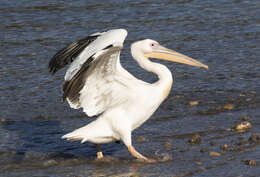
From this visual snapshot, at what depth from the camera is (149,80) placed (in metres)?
8.14

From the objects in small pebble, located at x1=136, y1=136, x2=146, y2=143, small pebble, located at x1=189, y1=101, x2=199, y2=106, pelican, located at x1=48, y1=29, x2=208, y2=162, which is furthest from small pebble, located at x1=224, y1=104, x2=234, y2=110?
pelican, located at x1=48, y1=29, x2=208, y2=162

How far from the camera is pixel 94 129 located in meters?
5.86

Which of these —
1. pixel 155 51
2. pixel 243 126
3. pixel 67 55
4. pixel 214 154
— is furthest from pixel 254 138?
pixel 67 55

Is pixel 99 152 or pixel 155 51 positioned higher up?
pixel 155 51

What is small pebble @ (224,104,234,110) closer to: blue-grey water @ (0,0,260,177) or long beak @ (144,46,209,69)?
blue-grey water @ (0,0,260,177)

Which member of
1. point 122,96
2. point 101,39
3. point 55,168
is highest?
point 101,39

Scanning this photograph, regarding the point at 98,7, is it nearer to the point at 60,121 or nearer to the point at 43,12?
the point at 43,12

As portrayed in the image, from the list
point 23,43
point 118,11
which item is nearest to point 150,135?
point 23,43

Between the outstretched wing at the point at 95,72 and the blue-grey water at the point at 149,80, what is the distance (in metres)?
0.62

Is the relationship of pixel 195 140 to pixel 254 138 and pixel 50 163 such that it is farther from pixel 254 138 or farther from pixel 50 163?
pixel 50 163

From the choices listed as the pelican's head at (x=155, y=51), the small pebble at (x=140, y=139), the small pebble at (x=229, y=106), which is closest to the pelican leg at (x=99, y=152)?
the small pebble at (x=140, y=139)

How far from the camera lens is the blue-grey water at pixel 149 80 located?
5.68m

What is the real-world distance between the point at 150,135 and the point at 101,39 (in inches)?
54.8

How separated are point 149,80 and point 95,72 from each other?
8.88 feet
